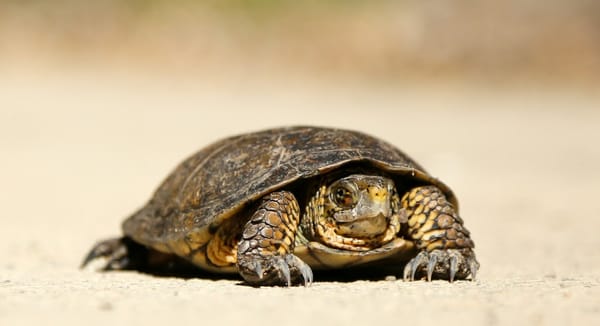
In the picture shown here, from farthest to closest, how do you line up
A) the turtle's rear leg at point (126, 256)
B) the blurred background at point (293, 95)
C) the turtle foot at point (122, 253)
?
1. the blurred background at point (293, 95)
2. the turtle foot at point (122, 253)
3. the turtle's rear leg at point (126, 256)

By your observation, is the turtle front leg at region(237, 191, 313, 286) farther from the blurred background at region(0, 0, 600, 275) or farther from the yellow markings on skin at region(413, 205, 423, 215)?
the blurred background at region(0, 0, 600, 275)

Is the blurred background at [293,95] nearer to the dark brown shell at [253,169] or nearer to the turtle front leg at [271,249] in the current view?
the dark brown shell at [253,169]

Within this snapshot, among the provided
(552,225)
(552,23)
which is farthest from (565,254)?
(552,23)

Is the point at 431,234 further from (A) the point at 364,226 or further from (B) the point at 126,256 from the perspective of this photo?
(B) the point at 126,256

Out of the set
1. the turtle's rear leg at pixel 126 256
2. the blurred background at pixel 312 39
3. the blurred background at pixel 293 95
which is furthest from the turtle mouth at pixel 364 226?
the blurred background at pixel 312 39

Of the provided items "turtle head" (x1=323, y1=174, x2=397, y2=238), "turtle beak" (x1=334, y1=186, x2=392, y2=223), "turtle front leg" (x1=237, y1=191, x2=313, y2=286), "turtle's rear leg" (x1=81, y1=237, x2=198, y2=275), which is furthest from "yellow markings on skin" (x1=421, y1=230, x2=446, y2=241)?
"turtle's rear leg" (x1=81, y1=237, x2=198, y2=275)

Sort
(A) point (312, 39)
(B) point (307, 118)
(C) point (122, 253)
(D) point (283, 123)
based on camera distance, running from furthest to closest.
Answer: (A) point (312, 39)
(B) point (307, 118)
(D) point (283, 123)
(C) point (122, 253)

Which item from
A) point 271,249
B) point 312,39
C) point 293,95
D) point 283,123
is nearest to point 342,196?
point 271,249
